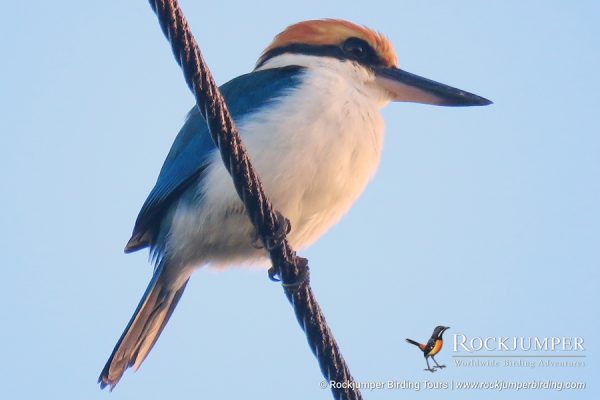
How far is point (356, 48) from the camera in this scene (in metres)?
4.53

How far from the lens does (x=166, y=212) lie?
397 cm

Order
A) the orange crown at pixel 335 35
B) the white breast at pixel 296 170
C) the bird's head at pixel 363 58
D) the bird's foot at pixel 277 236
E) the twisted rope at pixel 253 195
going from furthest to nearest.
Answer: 1. the orange crown at pixel 335 35
2. the bird's head at pixel 363 58
3. the white breast at pixel 296 170
4. the bird's foot at pixel 277 236
5. the twisted rope at pixel 253 195

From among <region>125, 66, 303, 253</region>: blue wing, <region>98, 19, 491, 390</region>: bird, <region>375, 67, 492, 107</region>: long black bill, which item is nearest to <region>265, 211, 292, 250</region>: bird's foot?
<region>98, 19, 491, 390</region>: bird

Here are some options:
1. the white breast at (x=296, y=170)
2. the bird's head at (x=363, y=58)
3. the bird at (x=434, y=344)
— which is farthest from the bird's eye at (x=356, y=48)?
the bird at (x=434, y=344)

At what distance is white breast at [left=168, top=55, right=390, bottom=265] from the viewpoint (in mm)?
3600

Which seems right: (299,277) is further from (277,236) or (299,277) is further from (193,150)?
(193,150)

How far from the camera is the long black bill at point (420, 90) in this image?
4.47 m

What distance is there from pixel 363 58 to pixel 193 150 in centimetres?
105

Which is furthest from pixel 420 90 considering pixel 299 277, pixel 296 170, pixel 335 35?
pixel 299 277

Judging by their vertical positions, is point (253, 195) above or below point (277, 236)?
above

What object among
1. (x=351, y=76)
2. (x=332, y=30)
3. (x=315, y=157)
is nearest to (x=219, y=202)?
(x=315, y=157)

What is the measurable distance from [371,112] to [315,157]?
0.48m

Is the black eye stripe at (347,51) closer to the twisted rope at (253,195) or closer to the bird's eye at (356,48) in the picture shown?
the bird's eye at (356,48)

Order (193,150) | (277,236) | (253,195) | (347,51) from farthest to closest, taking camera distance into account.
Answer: (347,51), (193,150), (277,236), (253,195)
